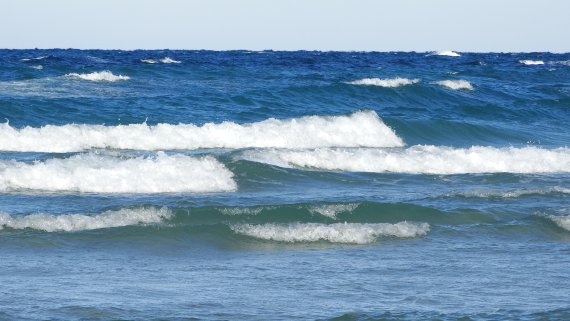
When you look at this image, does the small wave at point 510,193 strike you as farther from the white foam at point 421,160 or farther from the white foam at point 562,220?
the white foam at point 421,160

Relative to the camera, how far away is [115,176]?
14578mm

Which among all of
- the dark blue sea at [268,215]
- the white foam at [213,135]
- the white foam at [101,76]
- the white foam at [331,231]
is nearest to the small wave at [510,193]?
the dark blue sea at [268,215]

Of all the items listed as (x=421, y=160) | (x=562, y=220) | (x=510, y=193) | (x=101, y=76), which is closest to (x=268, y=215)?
(x=562, y=220)

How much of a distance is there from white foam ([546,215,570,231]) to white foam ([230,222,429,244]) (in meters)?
1.68

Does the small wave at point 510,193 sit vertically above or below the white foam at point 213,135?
below

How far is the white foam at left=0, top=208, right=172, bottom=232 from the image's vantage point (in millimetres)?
10781

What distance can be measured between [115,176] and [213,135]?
7298mm

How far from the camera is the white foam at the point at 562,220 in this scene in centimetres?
1148

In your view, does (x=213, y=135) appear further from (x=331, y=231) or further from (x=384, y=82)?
(x=384, y=82)

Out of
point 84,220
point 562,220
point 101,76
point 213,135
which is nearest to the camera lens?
point 84,220

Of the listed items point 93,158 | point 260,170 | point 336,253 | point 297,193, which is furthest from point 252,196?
point 336,253

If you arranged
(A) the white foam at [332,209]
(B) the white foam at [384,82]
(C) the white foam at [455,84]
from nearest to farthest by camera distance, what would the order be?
(A) the white foam at [332,209], (B) the white foam at [384,82], (C) the white foam at [455,84]

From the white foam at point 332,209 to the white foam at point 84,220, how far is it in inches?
73.5

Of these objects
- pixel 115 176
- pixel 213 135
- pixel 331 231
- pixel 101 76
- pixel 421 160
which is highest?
pixel 101 76
